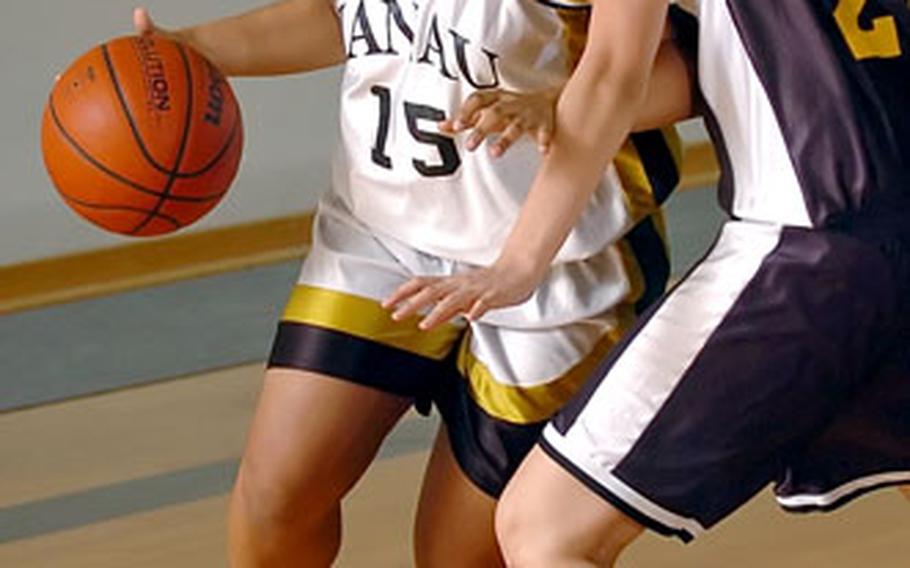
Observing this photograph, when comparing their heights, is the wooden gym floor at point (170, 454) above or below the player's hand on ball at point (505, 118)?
below

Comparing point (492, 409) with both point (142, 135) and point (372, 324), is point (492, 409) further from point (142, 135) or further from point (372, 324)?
point (142, 135)

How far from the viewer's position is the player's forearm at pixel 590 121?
1.92 metres

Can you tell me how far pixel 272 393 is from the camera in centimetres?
228

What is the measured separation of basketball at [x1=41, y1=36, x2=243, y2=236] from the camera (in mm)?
2176

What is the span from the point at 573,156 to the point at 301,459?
20.0 inches

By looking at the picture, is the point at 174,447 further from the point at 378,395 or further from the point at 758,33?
the point at 758,33

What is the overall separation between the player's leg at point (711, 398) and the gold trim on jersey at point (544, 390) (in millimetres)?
217

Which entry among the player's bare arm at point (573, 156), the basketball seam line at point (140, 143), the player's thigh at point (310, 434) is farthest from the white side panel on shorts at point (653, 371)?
the basketball seam line at point (140, 143)

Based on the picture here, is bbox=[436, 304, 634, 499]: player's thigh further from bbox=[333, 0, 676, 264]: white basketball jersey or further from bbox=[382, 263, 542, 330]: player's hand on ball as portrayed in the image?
bbox=[382, 263, 542, 330]: player's hand on ball

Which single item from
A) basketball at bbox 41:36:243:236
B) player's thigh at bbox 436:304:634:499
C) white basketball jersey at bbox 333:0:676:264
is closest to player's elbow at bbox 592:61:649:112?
white basketball jersey at bbox 333:0:676:264

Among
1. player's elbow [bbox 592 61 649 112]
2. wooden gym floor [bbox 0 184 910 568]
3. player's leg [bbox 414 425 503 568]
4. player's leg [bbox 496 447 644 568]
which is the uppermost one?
player's elbow [bbox 592 61 649 112]

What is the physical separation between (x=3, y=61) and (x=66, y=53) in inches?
4.7

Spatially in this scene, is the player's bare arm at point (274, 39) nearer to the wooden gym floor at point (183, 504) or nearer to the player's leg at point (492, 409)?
the player's leg at point (492, 409)

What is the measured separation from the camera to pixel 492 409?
2240mm
